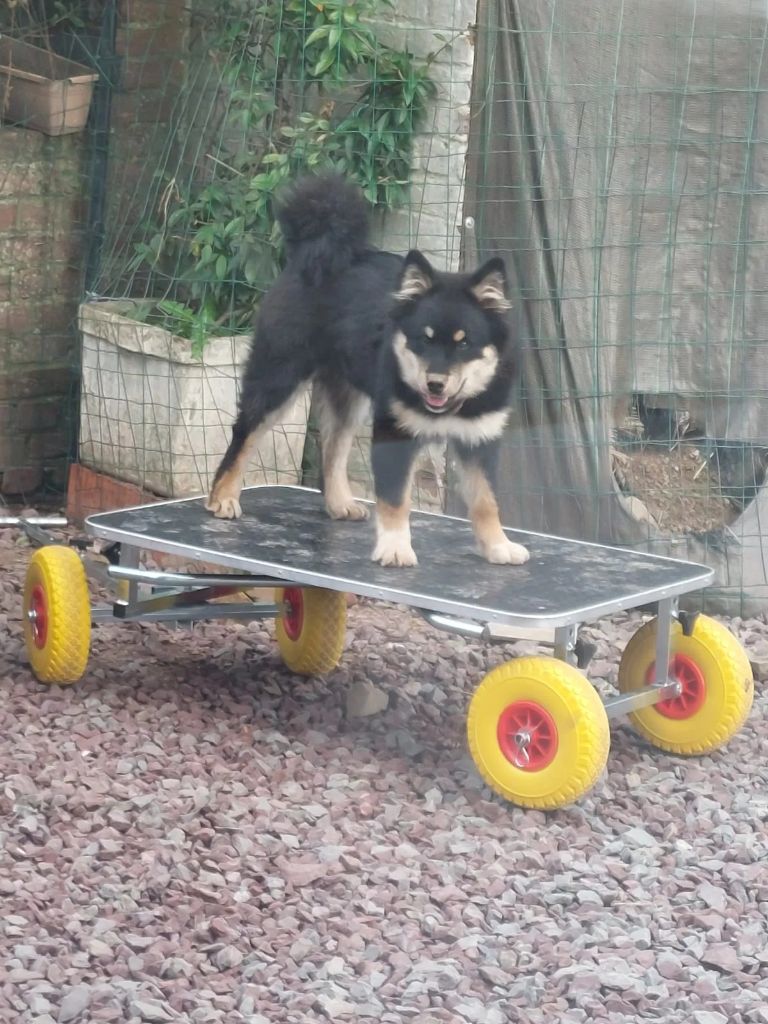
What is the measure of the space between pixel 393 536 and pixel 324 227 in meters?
0.98

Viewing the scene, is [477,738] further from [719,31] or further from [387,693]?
[719,31]

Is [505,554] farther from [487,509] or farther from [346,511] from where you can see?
[346,511]

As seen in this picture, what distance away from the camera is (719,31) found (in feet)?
16.6

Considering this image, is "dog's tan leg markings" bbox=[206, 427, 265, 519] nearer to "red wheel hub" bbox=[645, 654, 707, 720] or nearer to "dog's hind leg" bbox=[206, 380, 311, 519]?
"dog's hind leg" bbox=[206, 380, 311, 519]

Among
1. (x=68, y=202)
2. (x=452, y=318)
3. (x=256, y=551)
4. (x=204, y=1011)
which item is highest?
(x=68, y=202)

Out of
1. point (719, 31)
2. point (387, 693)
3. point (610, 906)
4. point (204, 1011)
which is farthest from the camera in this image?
point (719, 31)

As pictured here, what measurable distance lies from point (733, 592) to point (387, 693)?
1.61m

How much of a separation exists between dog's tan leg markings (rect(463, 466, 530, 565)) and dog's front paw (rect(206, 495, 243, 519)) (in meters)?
0.82

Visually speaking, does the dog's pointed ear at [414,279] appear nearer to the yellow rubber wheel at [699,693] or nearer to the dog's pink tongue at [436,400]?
the dog's pink tongue at [436,400]

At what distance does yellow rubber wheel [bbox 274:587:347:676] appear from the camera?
4555 millimetres

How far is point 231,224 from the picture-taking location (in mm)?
5695

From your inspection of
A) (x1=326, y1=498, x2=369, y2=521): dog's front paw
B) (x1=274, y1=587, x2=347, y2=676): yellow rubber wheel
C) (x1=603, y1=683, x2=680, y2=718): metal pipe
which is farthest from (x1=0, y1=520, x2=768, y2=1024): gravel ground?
(x1=326, y1=498, x2=369, y2=521): dog's front paw

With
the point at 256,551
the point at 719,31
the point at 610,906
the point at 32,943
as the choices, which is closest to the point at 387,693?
the point at 256,551

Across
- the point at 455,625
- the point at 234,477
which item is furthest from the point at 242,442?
the point at 455,625
